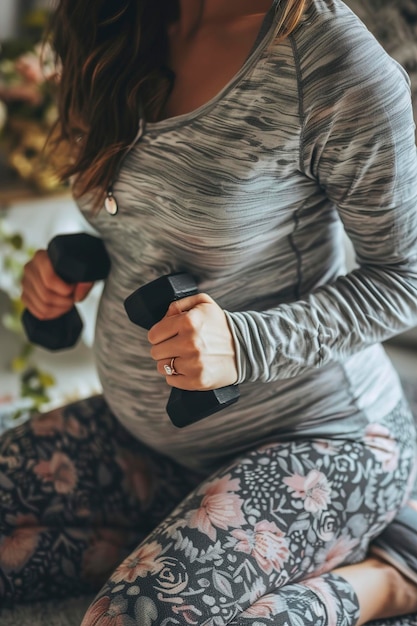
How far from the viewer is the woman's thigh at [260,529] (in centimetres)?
78

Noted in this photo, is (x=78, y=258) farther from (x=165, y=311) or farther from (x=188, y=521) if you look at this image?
(x=188, y=521)

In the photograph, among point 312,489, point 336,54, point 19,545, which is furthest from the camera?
point 19,545

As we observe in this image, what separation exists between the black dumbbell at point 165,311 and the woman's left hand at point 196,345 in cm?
1

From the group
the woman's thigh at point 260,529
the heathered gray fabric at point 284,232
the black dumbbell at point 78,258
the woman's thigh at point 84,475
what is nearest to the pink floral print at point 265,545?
the woman's thigh at point 260,529

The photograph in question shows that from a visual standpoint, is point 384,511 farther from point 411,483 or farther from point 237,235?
point 237,235

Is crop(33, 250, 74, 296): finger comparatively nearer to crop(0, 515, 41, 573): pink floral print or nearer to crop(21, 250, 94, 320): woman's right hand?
crop(21, 250, 94, 320): woman's right hand

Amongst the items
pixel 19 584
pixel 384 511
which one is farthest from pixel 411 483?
pixel 19 584

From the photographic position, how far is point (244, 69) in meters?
0.78

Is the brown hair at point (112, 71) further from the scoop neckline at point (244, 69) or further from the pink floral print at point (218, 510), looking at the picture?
the pink floral print at point (218, 510)

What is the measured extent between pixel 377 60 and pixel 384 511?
500 mm

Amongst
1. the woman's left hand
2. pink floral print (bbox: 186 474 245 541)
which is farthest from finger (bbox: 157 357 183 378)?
pink floral print (bbox: 186 474 245 541)

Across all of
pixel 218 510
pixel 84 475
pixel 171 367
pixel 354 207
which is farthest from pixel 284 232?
pixel 84 475

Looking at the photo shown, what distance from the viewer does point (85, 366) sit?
1805mm

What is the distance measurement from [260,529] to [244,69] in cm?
48
